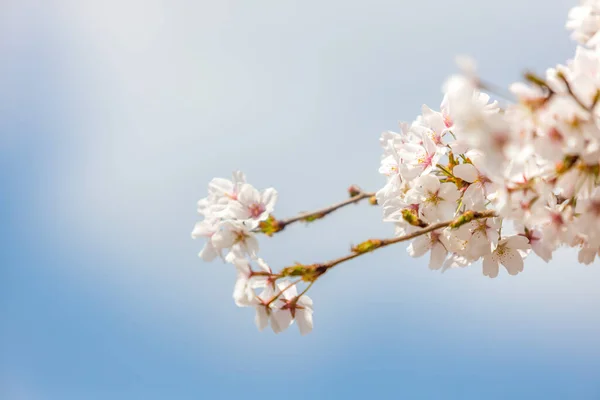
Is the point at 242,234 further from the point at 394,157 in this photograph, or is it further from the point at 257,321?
the point at 394,157

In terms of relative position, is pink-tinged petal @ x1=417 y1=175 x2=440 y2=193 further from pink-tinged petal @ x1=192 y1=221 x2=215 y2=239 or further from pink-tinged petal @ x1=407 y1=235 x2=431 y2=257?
pink-tinged petal @ x1=192 y1=221 x2=215 y2=239

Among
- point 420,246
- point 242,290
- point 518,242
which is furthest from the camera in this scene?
point 420,246

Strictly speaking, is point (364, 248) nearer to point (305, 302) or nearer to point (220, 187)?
point (305, 302)

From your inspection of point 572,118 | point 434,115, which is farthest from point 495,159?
point 434,115

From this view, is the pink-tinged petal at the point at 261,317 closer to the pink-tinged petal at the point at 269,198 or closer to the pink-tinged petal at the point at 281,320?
the pink-tinged petal at the point at 281,320

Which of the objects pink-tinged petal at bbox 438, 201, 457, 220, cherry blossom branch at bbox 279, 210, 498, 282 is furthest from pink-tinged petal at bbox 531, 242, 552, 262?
pink-tinged petal at bbox 438, 201, 457, 220

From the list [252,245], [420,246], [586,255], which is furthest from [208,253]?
[586,255]
